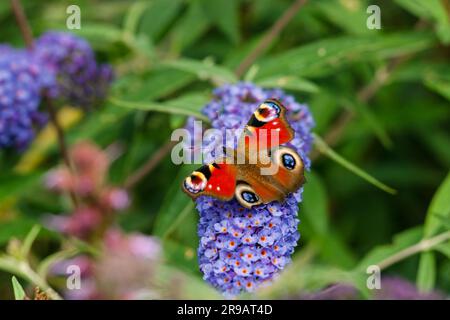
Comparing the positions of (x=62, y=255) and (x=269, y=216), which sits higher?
(x=62, y=255)

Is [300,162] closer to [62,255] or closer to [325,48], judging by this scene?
[62,255]

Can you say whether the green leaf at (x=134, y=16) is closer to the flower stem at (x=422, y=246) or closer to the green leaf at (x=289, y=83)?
the green leaf at (x=289, y=83)

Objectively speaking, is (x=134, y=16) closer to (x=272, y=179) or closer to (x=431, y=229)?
(x=431, y=229)

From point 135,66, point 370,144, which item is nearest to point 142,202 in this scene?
point 135,66

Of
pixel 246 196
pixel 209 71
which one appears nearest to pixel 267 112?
pixel 246 196

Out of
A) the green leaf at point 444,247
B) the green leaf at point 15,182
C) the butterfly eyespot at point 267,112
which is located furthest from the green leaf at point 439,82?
the green leaf at point 15,182

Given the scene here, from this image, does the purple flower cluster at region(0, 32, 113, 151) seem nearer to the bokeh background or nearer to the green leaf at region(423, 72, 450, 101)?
the bokeh background
